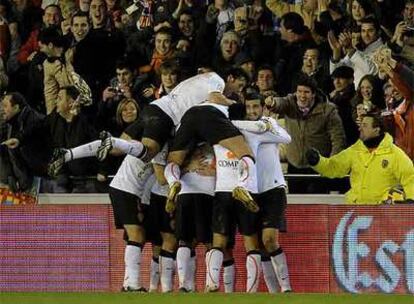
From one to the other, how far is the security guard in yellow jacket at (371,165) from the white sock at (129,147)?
1640 mm

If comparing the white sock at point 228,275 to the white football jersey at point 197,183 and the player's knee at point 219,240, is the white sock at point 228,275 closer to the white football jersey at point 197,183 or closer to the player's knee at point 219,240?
the player's knee at point 219,240

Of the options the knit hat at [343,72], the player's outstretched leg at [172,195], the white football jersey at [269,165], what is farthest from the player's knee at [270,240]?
the knit hat at [343,72]

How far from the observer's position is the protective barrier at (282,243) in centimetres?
1331

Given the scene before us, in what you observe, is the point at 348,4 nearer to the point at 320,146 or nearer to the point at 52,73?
the point at 320,146

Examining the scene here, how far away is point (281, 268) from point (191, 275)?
30.0 inches

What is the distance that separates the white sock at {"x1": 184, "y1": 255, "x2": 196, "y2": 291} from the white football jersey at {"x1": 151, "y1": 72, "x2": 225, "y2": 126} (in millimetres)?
1182

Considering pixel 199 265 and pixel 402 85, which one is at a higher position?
pixel 402 85

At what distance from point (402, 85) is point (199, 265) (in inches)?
101

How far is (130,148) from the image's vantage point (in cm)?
1262

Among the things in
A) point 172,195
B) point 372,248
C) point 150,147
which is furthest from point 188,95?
point 372,248

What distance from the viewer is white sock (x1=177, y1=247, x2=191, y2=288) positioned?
496 inches

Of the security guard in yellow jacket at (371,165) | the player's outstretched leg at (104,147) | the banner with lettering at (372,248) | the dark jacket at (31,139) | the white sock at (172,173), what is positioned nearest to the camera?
the white sock at (172,173)

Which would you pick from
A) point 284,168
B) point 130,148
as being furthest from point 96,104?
point 130,148

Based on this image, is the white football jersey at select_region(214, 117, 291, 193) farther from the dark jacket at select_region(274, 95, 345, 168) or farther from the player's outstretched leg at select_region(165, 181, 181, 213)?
the dark jacket at select_region(274, 95, 345, 168)
